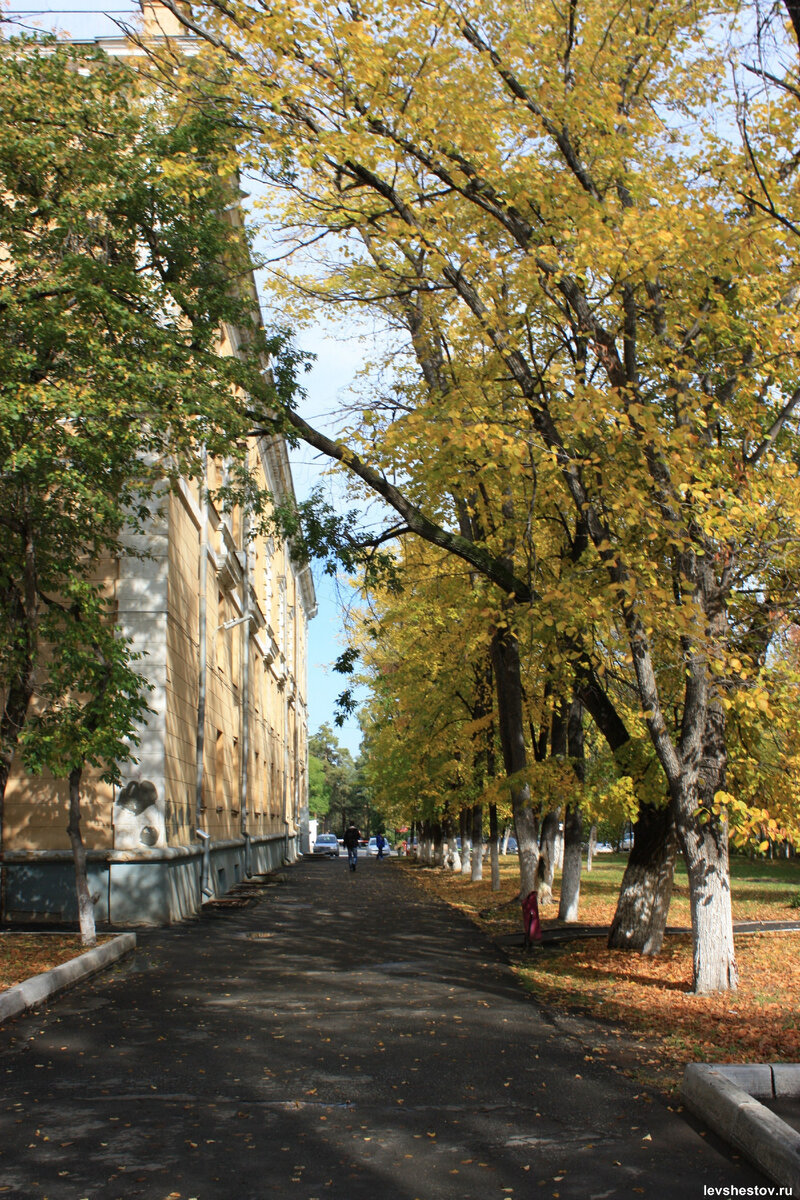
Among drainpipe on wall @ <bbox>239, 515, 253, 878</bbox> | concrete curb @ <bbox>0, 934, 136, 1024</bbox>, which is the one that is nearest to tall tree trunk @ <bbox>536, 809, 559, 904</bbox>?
drainpipe on wall @ <bbox>239, 515, 253, 878</bbox>

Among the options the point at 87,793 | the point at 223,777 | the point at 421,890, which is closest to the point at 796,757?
the point at 87,793

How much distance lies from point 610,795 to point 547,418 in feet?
14.4

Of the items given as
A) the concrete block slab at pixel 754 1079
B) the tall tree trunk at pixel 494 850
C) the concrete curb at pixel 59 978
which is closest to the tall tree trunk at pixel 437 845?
the tall tree trunk at pixel 494 850

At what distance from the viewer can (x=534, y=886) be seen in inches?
659

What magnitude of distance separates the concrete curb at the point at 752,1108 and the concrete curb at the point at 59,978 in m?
5.34

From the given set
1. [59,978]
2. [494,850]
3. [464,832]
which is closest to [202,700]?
[494,850]

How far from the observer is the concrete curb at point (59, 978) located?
8.58m

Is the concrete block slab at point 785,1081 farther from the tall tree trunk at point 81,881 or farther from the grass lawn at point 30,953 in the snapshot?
the tall tree trunk at point 81,881

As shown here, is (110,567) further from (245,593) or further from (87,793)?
(245,593)

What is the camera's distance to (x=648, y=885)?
42.7 feet

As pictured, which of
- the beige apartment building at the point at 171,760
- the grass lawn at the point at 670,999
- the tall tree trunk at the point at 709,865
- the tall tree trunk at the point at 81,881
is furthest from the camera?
the beige apartment building at the point at 171,760

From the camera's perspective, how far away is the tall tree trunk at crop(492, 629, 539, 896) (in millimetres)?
16984

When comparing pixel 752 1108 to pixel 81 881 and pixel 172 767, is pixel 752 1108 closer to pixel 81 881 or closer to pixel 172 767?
pixel 81 881

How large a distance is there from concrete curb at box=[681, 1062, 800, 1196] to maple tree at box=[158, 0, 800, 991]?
3834mm
